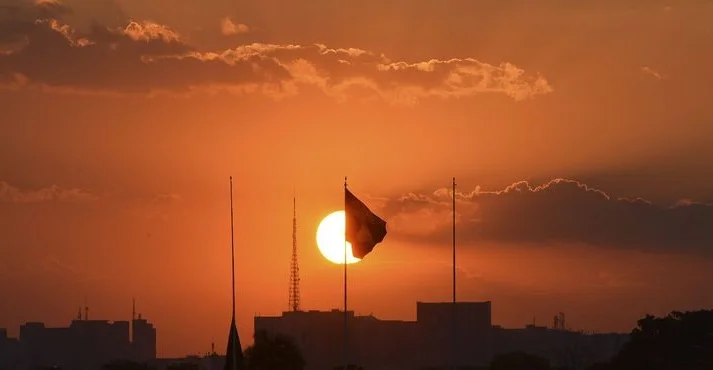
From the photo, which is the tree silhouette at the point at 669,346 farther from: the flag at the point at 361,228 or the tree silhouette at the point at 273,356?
the flag at the point at 361,228

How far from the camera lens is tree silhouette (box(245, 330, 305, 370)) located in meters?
149

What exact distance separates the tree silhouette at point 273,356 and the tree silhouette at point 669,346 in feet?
141

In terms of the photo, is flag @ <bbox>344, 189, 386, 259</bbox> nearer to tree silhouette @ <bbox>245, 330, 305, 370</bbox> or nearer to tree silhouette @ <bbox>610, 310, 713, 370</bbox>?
tree silhouette @ <bbox>245, 330, 305, 370</bbox>

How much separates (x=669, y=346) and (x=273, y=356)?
5213cm

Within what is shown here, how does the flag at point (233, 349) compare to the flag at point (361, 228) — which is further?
the flag at point (233, 349)

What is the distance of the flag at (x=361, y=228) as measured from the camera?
85750 mm

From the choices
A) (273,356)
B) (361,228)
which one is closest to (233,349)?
(361,228)

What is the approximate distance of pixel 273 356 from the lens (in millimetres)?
150000

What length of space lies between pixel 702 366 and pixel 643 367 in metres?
5.84

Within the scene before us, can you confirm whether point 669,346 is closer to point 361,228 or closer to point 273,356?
point 273,356

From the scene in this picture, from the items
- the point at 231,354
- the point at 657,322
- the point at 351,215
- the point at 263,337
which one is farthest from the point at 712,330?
the point at 351,215

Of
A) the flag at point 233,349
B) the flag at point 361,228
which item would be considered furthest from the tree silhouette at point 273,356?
the flag at point 361,228

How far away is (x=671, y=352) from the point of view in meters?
184

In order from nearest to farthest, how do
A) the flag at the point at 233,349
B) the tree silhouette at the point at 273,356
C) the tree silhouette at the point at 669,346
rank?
1. the flag at the point at 233,349
2. the tree silhouette at the point at 273,356
3. the tree silhouette at the point at 669,346
